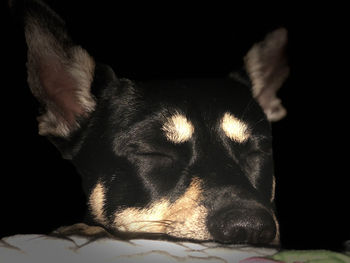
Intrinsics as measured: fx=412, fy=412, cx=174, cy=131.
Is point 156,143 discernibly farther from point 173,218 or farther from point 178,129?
point 173,218

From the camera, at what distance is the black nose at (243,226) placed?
50.9 inches

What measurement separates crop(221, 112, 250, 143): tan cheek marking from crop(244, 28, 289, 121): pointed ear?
0.45 m

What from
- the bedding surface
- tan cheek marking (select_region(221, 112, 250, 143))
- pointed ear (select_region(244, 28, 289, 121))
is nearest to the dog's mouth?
the bedding surface

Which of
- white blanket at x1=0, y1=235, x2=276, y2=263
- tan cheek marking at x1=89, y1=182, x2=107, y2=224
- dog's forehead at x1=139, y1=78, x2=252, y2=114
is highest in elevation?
dog's forehead at x1=139, y1=78, x2=252, y2=114

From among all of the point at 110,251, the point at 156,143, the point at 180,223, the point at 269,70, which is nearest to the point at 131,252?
the point at 110,251

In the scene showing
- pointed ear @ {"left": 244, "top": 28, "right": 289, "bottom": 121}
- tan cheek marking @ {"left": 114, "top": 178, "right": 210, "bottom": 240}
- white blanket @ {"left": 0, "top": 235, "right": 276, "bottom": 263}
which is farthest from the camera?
pointed ear @ {"left": 244, "top": 28, "right": 289, "bottom": 121}

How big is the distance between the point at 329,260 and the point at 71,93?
48.6 inches

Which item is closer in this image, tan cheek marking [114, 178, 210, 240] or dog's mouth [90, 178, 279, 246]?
dog's mouth [90, 178, 279, 246]

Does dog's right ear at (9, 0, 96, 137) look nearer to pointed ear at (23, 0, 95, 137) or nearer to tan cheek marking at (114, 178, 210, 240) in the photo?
pointed ear at (23, 0, 95, 137)

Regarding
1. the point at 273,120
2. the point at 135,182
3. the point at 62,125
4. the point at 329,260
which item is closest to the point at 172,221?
the point at 135,182

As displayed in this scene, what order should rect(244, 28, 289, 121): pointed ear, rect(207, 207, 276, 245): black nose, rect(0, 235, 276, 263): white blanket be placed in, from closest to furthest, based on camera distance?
1. rect(0, 235, 276, 263): white blanket
2. rect(207, 207, 276, 245): black nose
3. rect(244, 28, 289, 121): pointed ear

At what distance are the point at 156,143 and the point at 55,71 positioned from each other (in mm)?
512

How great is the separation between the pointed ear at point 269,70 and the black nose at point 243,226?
0.98 m

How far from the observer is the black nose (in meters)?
1.29
